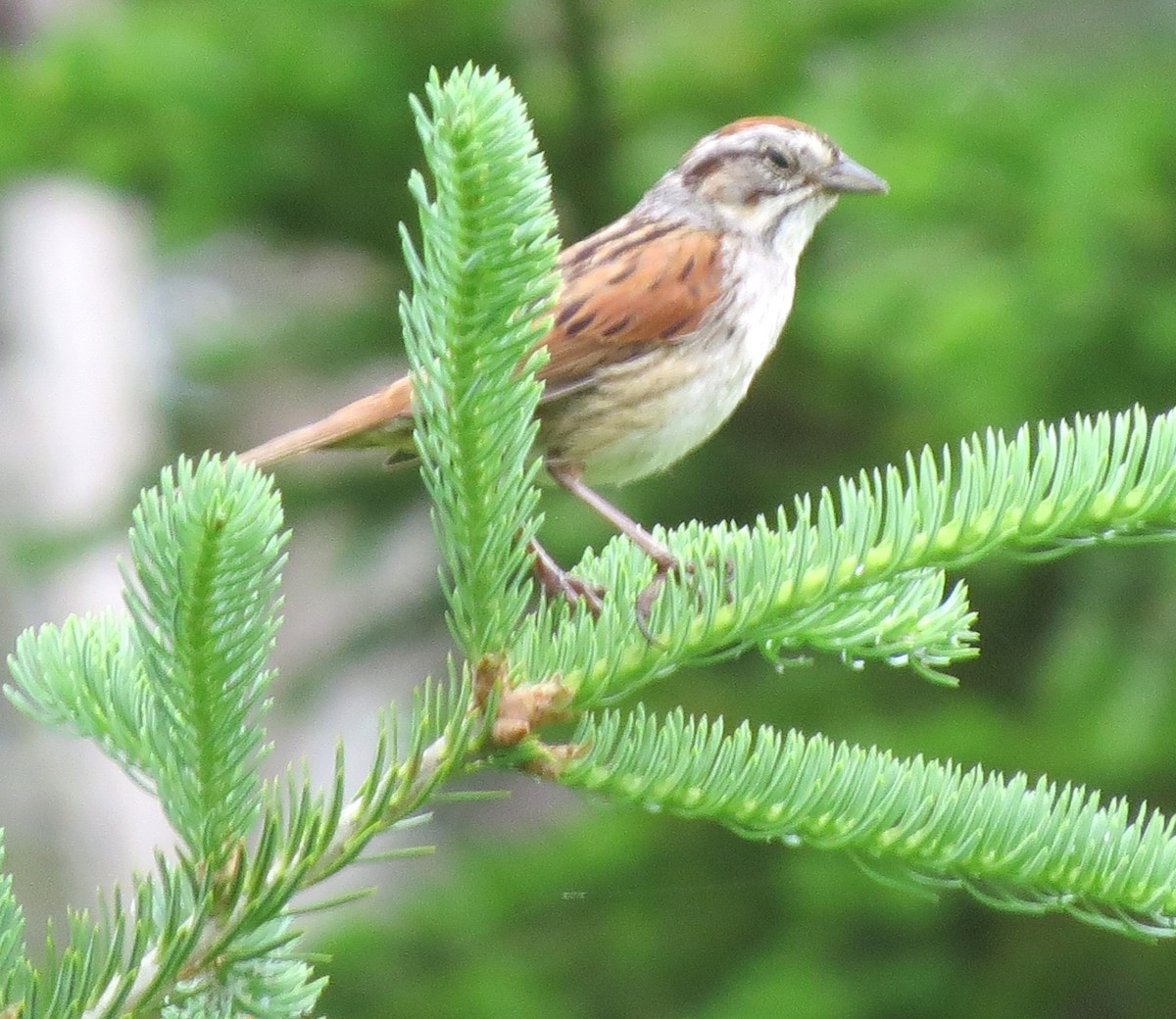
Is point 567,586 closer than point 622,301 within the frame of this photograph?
Yes

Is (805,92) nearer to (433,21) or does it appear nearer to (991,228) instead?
(991,228)

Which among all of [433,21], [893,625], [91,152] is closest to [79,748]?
[91,152]

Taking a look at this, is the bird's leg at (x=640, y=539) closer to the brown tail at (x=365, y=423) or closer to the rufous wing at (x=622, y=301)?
the rufous wing at (x=622, y=301)

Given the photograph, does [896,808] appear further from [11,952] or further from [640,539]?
[11,952]

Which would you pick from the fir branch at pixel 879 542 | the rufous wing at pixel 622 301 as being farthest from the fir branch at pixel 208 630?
the rufous wing at pixel 622 301

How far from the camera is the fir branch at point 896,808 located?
1939 mm

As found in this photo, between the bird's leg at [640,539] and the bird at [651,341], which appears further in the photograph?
the bird at [651,341]

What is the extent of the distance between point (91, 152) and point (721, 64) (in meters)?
1.93

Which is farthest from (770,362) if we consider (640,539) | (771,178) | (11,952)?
(11,952)

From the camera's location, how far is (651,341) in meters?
3.75

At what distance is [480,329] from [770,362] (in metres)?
3.30

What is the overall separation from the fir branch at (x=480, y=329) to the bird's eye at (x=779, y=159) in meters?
2.43

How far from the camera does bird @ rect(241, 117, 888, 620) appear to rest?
3.63 metres

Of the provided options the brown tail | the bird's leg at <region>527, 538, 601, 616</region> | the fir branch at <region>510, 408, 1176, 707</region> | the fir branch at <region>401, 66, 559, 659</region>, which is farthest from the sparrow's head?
the fir branch at <region>401, 66, 559, 659</region>
